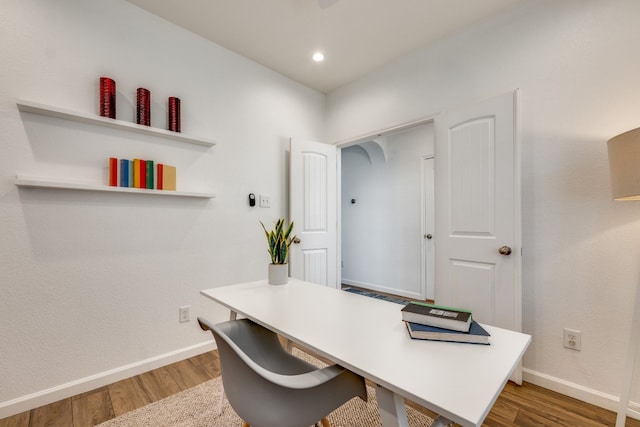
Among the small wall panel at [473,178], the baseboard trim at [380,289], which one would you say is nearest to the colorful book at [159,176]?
the small wall panel at [473,178]

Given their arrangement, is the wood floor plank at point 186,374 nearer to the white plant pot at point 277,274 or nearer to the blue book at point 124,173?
the white plant pot at point 277,274

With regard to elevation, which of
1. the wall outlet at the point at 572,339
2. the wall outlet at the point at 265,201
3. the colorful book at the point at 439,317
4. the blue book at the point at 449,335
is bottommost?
the wall outlet at the point at 572,339

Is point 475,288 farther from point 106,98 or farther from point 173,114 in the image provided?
point 106,98

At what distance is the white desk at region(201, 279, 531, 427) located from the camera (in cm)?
68

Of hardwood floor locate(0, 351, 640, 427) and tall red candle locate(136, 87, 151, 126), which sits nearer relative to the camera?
hardwood floor locate(0, 351, 640, 427)

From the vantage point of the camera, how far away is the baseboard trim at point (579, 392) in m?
1.67

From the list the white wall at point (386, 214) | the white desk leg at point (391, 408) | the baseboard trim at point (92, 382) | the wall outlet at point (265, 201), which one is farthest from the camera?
the white wall at point (386, 214)

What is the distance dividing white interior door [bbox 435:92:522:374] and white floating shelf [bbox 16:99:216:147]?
1.92m

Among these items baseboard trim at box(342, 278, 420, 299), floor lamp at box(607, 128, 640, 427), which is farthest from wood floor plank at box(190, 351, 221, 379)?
baseboard trim at box(342, 278, 420, 299)

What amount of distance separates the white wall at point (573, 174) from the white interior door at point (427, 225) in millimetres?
1907

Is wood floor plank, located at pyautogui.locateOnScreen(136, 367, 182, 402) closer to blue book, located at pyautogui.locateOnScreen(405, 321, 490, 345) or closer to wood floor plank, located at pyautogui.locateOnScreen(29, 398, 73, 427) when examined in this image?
wood floor plank, located at pyautogui.locateOnScreen(29, 398, 73, 427)

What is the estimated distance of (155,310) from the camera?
7.25ft

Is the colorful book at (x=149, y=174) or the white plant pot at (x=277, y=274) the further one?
the colorful book at (x=149, y=174)

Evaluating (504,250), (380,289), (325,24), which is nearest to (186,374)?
(504,250)
